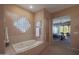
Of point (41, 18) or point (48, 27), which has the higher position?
point (41, 18)

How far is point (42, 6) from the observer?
202cm

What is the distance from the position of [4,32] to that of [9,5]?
0.52 metres

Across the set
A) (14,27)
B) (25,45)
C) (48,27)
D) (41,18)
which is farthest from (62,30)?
(14,27)

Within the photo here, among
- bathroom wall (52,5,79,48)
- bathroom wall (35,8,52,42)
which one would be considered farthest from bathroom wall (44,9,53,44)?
bathroom wall (52,5,79,48)

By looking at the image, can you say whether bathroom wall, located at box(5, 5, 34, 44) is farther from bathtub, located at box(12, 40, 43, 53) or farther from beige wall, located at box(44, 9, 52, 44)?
beige wall, located at box(44, 9, 52, 44)

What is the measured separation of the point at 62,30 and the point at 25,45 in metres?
0.79

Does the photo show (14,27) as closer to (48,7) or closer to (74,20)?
(48,7)

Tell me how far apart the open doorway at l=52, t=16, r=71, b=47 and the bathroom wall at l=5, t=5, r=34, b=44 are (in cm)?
46

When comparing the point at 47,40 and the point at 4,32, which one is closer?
the point at 4,32

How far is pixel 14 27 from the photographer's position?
199 cm

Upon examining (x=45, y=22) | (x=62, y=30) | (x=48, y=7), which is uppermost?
(x=48, y=7)

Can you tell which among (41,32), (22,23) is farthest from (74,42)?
(22,23)
